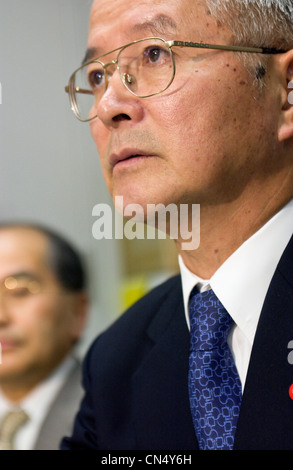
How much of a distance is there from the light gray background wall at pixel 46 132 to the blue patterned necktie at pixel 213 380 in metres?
0.74

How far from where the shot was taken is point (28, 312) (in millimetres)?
1459

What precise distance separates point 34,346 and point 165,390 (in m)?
0.53

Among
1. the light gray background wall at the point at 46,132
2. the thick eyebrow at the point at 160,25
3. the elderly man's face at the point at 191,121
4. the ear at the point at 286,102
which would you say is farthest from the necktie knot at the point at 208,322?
the light gray background wall at the point at 46,132

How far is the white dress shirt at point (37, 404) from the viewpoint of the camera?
1412 mm

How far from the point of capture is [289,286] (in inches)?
36.3

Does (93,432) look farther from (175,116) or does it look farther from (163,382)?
(175,116)

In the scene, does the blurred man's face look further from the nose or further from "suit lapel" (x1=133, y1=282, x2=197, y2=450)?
the nose

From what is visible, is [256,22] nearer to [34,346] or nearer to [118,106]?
[118,106]

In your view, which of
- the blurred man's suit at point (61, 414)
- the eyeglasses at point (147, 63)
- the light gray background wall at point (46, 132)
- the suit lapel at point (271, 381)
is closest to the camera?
the suit lapel at point (271, 381)

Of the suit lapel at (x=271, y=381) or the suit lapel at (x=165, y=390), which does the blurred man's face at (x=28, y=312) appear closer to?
the suit lapel at (x=165, y=390)

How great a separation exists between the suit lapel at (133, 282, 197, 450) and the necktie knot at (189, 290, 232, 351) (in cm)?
6
